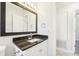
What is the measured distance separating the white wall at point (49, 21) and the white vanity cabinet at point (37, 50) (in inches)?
3.0

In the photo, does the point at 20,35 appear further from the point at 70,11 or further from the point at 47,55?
the point at 70,11

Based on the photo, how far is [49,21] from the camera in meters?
1.56

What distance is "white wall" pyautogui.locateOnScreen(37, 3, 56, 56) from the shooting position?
5.04 ft

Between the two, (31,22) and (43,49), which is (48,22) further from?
(43,49)

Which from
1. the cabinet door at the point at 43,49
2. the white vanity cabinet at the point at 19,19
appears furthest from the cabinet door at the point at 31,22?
the cabinet door at the point at 43,49

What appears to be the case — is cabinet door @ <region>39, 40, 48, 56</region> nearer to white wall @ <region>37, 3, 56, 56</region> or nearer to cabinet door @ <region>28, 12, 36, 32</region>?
white wall @ <region>37, 3, 56, 56</region>

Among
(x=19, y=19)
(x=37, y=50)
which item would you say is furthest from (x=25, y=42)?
(x=19, y=19)

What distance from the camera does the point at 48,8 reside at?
1.54 m

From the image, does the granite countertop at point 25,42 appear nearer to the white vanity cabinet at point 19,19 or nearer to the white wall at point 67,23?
the white vanity cabinet at point 19,19

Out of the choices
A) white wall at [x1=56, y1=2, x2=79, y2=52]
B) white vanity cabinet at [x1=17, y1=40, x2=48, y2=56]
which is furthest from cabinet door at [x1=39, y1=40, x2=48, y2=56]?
white wall at [x1=56, y1=2, x2=79, y2=52]

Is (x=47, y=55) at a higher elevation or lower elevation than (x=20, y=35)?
lower

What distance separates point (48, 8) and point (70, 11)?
1.06 ft

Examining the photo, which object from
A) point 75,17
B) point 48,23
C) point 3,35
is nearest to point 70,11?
point 75,17

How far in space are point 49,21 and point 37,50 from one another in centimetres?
46
